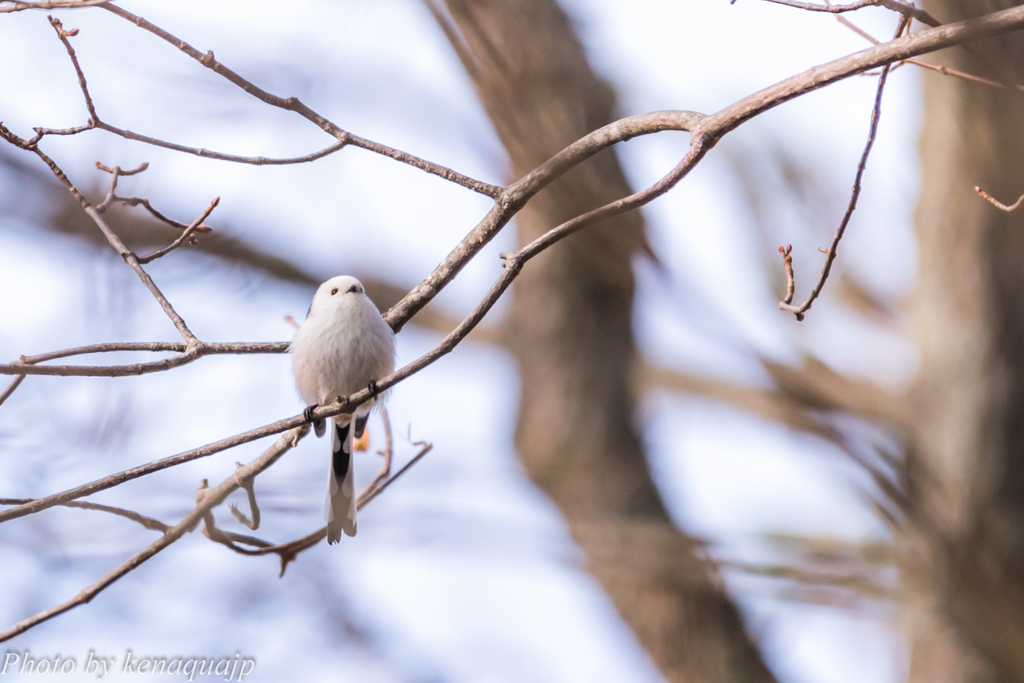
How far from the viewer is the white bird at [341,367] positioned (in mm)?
2713

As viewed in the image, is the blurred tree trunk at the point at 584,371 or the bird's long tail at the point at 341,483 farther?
the blurred tree trunk at the point at 584,371


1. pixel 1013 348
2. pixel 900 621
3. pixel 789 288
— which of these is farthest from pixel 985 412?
pixel 789 288

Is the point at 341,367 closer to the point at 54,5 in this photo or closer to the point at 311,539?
the point at 311,539

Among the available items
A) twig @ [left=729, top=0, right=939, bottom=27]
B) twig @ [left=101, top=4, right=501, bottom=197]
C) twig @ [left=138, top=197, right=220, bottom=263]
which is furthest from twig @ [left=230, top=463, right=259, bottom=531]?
twig @ [left=729, top=0, right=939, bottom=27]

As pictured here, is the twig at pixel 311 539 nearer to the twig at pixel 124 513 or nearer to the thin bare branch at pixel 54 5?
the twig at pixel 124 513

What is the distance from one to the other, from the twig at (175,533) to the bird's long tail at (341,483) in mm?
612

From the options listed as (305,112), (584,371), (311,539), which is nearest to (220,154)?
(305,112)

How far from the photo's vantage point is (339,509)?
278cm

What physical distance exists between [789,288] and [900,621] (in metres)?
2.01

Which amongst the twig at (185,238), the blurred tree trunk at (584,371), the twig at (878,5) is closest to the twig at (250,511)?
the twig at (185,238)

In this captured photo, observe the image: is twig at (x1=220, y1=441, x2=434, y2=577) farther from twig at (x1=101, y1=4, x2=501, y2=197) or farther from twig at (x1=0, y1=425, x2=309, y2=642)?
twig at (x1=101, y1=4, x2=501, y2=197)

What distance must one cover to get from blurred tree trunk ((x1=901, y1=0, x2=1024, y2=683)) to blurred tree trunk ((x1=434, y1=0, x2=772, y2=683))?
81cm

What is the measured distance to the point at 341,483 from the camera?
2.91 meters

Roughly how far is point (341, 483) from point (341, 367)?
0.46m
